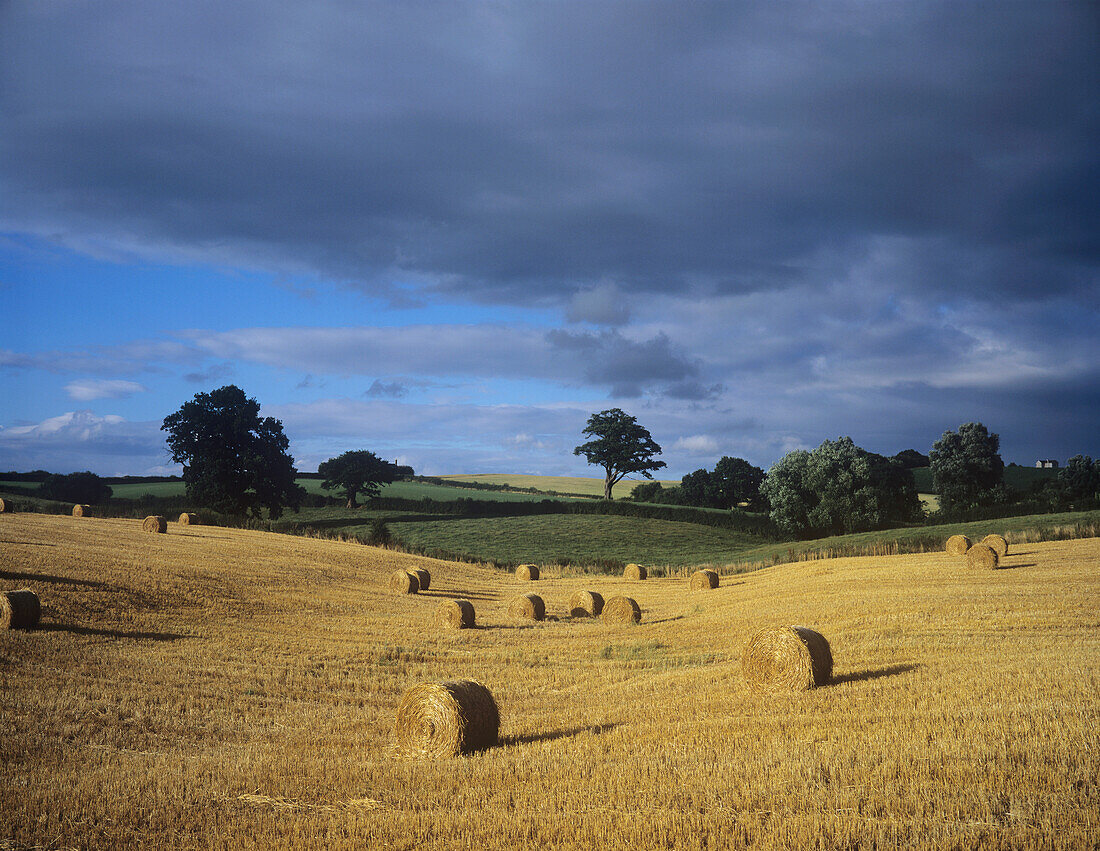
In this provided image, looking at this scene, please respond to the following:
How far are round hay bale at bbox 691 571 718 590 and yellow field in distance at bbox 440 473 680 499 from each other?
237 feet

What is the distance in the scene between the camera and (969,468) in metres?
77.3

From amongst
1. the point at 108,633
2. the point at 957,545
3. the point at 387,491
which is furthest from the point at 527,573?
the point at 387,491

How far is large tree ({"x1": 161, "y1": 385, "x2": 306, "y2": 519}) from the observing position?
182ft

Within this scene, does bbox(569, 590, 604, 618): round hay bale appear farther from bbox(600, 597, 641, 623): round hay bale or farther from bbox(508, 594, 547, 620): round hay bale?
bbox(600, 597, 641, 623): round hay bale

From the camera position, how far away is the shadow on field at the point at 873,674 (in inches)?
511

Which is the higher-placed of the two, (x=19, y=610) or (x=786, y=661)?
(x=19, y=610)

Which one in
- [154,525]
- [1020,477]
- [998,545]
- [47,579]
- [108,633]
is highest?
[1020,477]

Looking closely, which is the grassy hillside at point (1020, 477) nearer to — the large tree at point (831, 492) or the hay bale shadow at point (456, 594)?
the large tree at point (831, 492)

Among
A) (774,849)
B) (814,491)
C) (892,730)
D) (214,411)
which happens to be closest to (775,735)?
(892,730)

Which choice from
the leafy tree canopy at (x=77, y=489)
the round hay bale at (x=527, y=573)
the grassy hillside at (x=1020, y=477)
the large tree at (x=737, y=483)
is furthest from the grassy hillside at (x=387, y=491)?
the grassy hillside at (x=1020, y=477)

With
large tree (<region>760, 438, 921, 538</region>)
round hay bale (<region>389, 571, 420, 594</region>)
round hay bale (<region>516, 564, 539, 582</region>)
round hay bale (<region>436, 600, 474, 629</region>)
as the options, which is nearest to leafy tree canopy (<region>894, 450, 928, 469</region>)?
large tree (<region>760, 438, 921, 538</region>)

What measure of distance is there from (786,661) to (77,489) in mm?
76915

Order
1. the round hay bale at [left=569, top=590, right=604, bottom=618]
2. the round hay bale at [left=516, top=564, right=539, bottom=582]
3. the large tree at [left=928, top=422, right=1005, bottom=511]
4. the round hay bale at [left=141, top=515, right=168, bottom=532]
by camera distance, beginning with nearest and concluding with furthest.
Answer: the round hay bale at [left=569, top=590, right=604, bottom=618] < the round hay bale at [left=141, top=515, right=168, bottom=532] < the round hay bale at [left=516, top=564, right=539, bottom=582] < the large tree at [left=928, top=422, right=1005, bottom=511]

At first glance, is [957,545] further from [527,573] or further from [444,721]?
[444,721]
